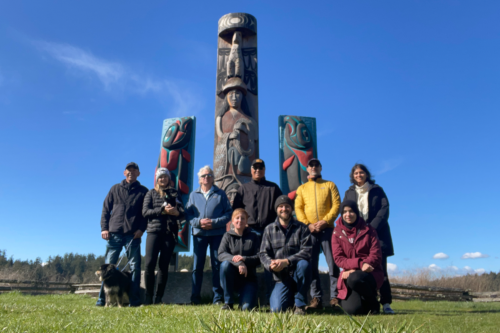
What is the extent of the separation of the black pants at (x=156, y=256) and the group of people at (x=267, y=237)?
13mm

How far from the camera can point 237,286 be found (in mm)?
4395

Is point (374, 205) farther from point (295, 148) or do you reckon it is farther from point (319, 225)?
point (295, 148)

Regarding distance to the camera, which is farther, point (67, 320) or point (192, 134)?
point (192, 134)

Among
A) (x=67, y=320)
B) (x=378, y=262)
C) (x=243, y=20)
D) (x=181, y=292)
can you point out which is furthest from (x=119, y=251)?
(x=243, y=20)

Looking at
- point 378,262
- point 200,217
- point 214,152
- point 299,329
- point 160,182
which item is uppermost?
point 214,152

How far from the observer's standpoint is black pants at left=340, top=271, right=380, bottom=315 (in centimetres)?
407

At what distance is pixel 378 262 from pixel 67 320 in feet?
10.5

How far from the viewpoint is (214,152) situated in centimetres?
850

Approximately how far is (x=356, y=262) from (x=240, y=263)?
131cm

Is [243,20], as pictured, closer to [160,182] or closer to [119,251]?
[160,182]

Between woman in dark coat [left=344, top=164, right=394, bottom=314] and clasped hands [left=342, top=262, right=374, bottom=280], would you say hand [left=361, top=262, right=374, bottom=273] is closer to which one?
clasped hands [left=342, top=262, right=374, bottom=280]

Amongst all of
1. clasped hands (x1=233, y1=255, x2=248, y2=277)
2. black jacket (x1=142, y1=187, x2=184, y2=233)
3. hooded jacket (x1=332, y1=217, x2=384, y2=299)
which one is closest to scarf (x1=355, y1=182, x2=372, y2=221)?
hooded jacket (x1=332, y1=217, x2=384, y2=299)

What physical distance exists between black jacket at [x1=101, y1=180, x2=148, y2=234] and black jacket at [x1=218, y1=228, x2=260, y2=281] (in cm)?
152

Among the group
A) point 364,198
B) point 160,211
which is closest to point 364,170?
point 364,198
